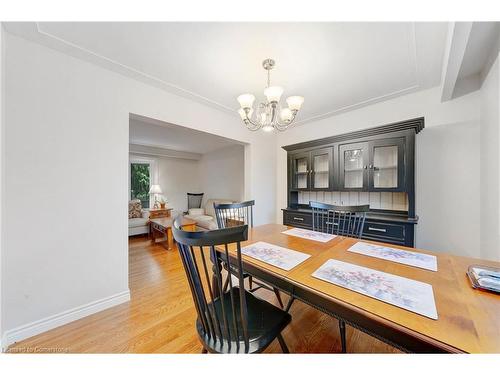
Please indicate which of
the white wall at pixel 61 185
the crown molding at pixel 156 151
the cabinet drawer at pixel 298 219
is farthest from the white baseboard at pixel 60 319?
the crown molding at pixel 156 151

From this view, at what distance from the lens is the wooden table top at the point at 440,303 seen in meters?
0.51

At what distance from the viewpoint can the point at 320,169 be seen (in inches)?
110

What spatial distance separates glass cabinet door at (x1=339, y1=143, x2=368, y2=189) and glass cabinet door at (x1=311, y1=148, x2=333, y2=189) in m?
0.21

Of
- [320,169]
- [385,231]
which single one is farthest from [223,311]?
[320,169]

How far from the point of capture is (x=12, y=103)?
1.32 m

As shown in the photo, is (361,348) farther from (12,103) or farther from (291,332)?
(12,103)

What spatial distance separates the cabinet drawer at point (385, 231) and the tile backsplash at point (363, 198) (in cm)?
42

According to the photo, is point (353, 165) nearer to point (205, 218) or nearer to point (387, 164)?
point (387, 164)

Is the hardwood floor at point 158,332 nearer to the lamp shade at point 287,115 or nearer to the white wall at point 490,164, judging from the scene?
the white wall at point 490,164

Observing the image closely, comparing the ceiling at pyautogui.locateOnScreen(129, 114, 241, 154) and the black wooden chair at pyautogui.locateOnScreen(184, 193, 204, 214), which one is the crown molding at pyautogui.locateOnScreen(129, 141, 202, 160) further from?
the black wooden chair at pyautogui.locateOnScreen(184, 193, 204, 214)

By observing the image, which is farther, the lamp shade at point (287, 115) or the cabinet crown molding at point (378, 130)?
the cabinet crown molding at point (378, 130)

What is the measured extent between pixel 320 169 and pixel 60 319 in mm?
3246

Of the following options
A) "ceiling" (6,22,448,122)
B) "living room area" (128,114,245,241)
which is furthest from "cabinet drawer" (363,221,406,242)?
"living room area" (128,114,245,241)

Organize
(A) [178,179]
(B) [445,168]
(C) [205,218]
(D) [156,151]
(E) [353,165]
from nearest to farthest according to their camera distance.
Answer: (B) [445,168] → (E) [353,165] → (C) [205,218] → (D) [156,151] → (A) [178,179]
